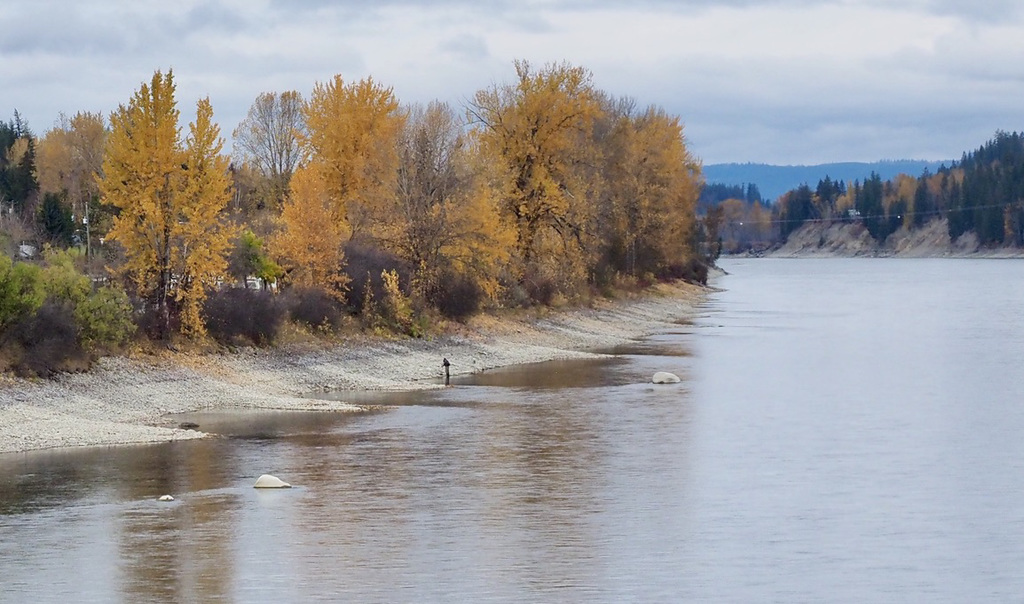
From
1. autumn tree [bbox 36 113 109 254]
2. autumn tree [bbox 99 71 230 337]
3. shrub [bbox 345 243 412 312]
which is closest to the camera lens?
autumn tree [bbox 99 71 230 337]

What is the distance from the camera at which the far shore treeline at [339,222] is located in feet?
147

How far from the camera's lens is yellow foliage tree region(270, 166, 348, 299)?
178ft

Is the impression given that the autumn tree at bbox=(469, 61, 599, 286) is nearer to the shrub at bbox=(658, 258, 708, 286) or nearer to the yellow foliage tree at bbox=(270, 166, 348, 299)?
the yellow foliage tree at bbox=(270, 166, 348, 299)

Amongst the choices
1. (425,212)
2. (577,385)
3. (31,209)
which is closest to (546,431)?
(577,385)

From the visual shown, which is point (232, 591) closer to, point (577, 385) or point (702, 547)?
point (702, 547)

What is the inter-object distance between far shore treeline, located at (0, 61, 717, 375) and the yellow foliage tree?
0.27 feet

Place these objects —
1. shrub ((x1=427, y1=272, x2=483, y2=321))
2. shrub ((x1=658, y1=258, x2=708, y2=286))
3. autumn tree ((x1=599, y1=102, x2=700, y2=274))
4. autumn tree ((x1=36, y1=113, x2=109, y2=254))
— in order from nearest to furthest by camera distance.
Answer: shrub ((x1=427, y1=272, x2=483, y2=321)), autumn tree ((x1=599, y1=102, x2=700, y2=274)), autumn tree ((x1=36, y1=113, x2=109, y2=254)), shrub ((x1=658, y1=258, x2=708, y2=286))

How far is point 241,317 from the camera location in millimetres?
46594

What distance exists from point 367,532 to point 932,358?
128ft

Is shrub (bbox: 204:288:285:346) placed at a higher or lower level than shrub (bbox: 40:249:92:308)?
lower

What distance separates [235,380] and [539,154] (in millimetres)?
33093

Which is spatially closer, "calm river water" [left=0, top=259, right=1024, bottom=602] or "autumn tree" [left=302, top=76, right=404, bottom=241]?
"calm river water" [left=0, top=259, right=1024, bottom=602]

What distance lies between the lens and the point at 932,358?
5806 centimetres

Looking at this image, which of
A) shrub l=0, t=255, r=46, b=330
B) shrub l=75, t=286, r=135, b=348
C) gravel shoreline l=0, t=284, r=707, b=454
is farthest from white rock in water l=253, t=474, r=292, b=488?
shrub l=75, t=286, r=135, b=348
